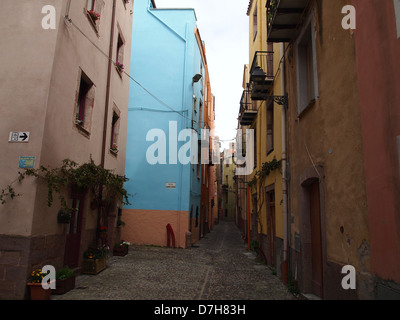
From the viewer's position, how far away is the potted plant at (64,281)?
608 centimetres

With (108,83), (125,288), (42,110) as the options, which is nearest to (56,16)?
(42,110)

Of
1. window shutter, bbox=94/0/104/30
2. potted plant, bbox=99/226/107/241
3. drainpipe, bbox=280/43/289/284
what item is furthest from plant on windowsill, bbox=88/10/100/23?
potted plant, bbox=99/226/107/241

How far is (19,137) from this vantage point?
595 centimetres

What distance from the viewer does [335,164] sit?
4973 millimetres

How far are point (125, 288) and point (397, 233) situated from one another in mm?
5405

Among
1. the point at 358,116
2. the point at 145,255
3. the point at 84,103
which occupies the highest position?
the point at 84,103

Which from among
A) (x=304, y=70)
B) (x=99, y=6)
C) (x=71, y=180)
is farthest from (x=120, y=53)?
(x=304, y=70)

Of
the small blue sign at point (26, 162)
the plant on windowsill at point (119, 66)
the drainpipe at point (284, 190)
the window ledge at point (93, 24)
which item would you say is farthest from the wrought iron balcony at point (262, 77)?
the small blue sign at point (26, 162)

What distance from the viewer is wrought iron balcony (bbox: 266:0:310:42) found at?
6551 millimetres

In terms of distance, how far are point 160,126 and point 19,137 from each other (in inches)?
405

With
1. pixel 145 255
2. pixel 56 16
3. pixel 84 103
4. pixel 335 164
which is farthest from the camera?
pixel 145 255

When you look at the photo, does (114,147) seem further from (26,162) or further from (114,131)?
(26,162)
